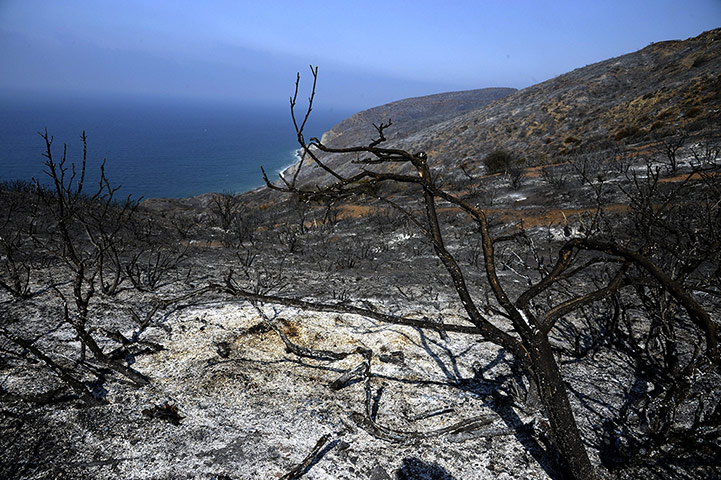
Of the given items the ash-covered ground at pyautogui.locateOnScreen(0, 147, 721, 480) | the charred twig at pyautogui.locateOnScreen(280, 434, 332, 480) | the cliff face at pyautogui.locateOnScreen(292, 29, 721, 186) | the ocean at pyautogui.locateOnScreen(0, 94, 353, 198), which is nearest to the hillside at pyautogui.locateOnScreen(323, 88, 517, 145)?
the ocean at pyautogui.locateOnScreen(0, 94, 353, 198)

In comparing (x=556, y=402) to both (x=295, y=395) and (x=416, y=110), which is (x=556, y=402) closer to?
(x=295, y=395)

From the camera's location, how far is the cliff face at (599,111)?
22.4m

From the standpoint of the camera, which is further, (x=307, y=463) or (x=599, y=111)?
(x=599, y=111)

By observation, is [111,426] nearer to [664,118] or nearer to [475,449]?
[475,449]

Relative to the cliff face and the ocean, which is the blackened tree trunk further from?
the ocean

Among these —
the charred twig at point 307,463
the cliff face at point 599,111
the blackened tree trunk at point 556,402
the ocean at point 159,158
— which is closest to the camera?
the blackened tree trunk at point 556,402

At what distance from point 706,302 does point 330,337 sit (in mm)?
5090

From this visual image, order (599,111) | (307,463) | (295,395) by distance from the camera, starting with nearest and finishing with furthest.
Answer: (307,463)
(295,395)
(599,111)

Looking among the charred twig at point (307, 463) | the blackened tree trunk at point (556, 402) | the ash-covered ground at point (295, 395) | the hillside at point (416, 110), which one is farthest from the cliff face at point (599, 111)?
the hillside at point (416, 110)

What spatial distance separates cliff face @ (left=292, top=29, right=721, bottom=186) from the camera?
73.4ft

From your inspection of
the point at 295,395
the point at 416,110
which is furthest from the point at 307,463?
the point at 416,110

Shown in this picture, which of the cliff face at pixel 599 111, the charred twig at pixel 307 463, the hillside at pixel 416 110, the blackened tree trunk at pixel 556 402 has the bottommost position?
the charred twig at pixel 307 463

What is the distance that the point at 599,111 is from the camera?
29.1 m

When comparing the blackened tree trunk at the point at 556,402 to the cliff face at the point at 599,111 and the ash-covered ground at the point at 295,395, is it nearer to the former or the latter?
the ash-covered ground at the point at 295,395
